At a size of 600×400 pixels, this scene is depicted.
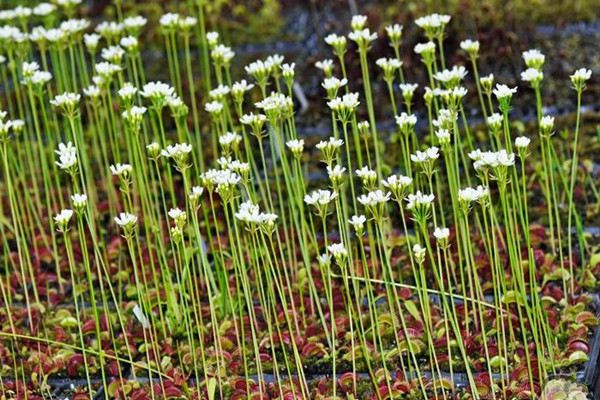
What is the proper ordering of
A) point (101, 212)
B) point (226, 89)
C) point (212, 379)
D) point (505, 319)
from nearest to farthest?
point (212, 379)
point (505, 319)
point (226, 89)
point (101, 212)

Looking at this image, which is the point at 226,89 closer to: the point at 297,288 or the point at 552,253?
the point at 297,288

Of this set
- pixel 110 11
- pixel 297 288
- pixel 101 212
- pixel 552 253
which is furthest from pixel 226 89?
pixel 110 11

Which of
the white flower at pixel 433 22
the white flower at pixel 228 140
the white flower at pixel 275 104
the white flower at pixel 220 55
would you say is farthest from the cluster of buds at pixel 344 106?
the white flower at pixel 220 55

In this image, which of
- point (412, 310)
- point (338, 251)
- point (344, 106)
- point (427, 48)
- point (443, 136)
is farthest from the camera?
point (427, 48)

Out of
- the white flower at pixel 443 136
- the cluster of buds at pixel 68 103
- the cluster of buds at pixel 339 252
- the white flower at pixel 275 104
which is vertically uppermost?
the cluster of buds at pixel 68 103

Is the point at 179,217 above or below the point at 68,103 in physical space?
below

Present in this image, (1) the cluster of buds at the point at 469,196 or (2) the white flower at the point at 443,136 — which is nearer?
(1) the cluster of buds at the point at 469,196

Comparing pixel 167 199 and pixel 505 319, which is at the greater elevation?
pixel 167 199

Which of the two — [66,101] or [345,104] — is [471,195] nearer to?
[345,104]

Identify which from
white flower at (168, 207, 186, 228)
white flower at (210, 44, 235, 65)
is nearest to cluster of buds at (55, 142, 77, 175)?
white flower at (168, 207, 186, 228)

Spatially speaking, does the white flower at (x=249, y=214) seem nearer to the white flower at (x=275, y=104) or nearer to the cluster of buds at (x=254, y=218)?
the cluster of buds at (x=254, y=218)

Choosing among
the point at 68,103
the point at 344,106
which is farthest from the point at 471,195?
the point at 68,103
